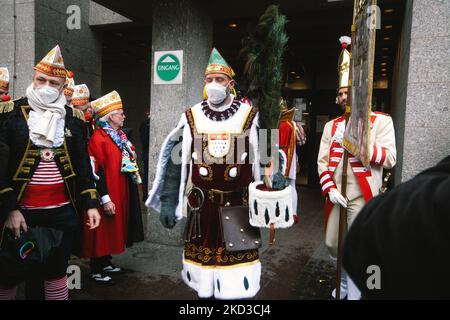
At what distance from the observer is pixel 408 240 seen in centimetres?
74

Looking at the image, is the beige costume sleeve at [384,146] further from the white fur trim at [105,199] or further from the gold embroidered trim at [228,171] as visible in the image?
the white fur trim at [105,199]

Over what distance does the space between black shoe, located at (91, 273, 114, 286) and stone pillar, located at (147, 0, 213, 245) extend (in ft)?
4.28

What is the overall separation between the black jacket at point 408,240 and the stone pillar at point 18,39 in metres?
7.13

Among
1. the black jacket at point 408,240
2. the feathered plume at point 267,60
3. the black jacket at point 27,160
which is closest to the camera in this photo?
the black jacket at point 408,240

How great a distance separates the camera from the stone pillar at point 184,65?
5105 mm

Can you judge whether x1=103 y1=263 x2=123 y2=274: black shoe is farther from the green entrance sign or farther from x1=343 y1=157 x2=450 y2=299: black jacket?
x1=343 y1=157 x2=450 y2=299: black jacket

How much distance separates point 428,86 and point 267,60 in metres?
2.40

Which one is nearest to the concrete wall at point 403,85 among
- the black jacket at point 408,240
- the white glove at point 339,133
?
the white glove at point 339,133

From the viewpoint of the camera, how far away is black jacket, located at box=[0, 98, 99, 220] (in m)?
2.62

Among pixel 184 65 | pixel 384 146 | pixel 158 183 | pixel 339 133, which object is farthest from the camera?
pixel 184 65

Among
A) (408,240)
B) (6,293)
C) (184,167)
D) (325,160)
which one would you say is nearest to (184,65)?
(325,160)

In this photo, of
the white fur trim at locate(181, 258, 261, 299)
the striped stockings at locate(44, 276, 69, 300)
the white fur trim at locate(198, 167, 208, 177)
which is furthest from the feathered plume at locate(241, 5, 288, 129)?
the striped stockings at locate(44, 276, 69, 300)

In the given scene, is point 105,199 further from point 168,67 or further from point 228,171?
point 168,67
